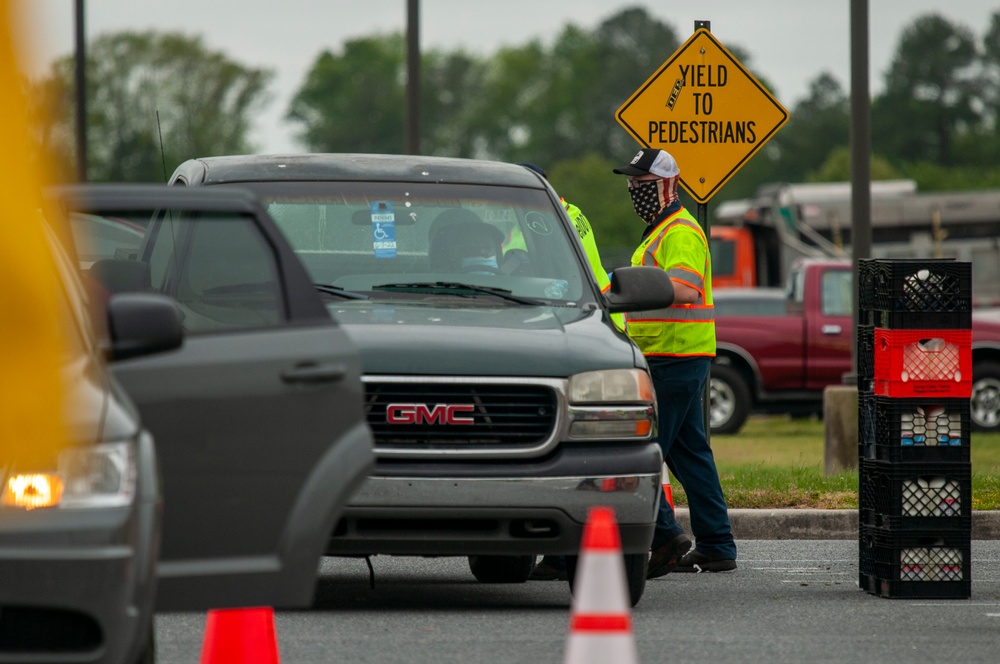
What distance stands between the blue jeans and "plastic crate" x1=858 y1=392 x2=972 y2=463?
44.4 inches

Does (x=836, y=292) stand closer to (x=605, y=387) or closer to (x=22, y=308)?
(x=605, y=387)

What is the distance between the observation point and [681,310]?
916 centimetres

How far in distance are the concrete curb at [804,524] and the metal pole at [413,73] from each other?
7148mm

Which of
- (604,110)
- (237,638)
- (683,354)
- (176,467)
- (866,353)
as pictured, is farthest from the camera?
(604,110)

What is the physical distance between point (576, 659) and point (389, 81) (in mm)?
111741

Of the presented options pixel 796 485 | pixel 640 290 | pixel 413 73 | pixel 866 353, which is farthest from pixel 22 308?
pixel 413 73

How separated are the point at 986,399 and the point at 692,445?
12.9 m

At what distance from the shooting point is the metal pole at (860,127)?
13.6 metres

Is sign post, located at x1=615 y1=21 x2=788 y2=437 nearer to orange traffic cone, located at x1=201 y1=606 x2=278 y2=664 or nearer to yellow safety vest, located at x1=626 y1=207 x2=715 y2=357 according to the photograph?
yellow safety vest, located at x1=626 y1=207 x2=715 y2=357

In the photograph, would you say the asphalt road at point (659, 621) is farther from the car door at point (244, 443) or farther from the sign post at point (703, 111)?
the sign post at point (703, 111)

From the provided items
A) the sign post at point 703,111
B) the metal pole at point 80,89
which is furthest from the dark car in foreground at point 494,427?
the metal pole at point 80,89

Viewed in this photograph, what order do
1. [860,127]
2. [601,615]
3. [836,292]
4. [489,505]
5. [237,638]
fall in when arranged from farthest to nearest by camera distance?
[836,292] < [860,127] < [489,505] < [237,638] < [601,615]

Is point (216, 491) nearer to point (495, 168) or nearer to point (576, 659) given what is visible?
point (576, 659)

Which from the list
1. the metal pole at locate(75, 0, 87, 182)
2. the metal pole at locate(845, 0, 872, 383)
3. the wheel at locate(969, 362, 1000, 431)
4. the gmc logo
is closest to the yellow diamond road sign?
the metal pole at locate(845, 0, 872, 383)
